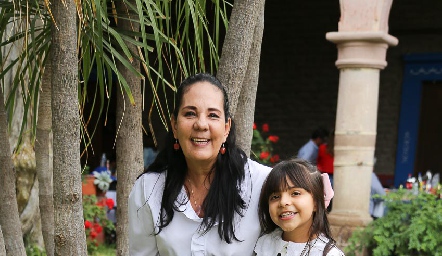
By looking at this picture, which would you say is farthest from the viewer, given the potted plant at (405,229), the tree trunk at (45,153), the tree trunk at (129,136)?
the potted plant at (405,229)

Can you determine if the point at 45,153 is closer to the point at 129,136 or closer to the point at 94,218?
the point at 129,136

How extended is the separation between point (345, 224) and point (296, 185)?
5.34 meters

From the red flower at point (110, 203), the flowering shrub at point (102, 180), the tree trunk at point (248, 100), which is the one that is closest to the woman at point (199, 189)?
the tree trunk at point (248, 100)

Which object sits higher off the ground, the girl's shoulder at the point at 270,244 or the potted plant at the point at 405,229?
the girl's shoulder at the point at 270,244

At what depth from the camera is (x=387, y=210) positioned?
7.12m

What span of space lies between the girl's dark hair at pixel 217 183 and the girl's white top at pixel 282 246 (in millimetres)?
86

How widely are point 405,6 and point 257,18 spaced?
8.56 metres

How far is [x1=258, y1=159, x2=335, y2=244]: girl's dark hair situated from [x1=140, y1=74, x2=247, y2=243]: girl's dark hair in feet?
0.27

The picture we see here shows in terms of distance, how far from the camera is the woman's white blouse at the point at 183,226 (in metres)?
2.66

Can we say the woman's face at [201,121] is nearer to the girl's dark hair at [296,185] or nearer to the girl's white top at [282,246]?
the girl's dark hair at [296,185]

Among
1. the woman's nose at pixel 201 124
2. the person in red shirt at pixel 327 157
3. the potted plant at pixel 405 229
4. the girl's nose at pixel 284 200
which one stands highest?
the woman's nose at pixel 201 124

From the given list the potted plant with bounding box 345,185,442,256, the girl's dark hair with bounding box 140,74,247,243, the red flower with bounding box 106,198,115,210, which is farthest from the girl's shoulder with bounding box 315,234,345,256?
the red flower with bounding box 106,198,115,210

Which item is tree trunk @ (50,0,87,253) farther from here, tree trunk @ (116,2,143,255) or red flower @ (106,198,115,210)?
red flower @ (106,198,115,210)

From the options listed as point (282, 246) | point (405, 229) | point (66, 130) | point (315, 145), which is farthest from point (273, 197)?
point (315, 145)
